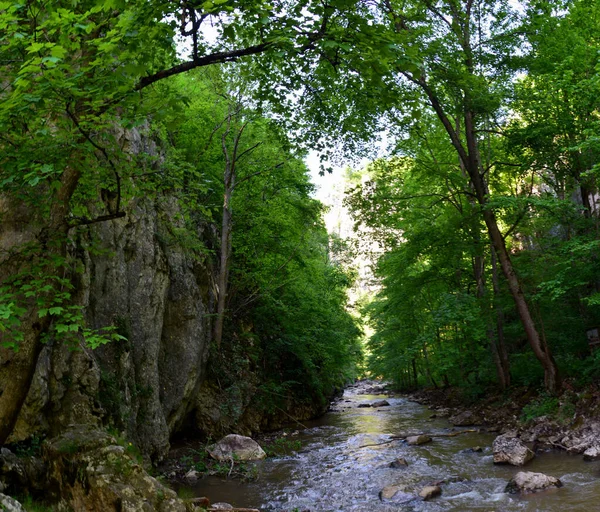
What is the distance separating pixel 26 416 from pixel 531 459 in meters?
9.52

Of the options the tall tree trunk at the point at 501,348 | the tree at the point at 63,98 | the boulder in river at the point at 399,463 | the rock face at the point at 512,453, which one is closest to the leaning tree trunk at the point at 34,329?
the tree at the point at 63,98

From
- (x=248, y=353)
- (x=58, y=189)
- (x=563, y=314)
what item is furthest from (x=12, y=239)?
(x=563, y=314)

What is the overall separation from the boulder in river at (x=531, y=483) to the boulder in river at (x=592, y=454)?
180 cm

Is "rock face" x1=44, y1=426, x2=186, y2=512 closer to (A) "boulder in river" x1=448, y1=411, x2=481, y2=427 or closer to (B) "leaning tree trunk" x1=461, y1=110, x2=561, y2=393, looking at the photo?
(B) "leaning tree trunk" x1=461, y1=110, x2=561, y2=393

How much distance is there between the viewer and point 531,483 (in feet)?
25.6

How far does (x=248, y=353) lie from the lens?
18234 mm

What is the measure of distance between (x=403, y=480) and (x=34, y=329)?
7834 mm

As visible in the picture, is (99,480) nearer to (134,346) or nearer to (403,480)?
(134,346)

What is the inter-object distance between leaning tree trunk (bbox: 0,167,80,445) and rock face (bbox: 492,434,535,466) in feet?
30.0

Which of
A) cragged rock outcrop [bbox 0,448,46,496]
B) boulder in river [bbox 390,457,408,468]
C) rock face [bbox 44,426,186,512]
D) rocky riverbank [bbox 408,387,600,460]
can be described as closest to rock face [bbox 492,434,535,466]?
rocky riverbank [bbox 408,387,600,460]

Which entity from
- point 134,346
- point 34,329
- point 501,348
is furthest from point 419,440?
point 34,329

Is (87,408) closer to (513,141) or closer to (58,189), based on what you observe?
(58,189)

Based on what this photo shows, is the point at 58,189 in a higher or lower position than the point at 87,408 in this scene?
higher

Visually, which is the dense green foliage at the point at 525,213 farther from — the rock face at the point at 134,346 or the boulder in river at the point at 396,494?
the rock face at the point at 134,346
